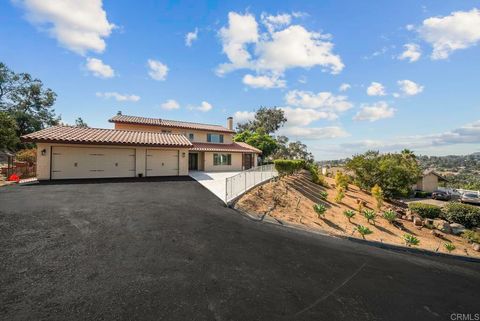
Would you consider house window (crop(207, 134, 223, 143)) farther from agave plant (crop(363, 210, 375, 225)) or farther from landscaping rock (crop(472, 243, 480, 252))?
landscaping rock (crop(472, 243, 480, 252))

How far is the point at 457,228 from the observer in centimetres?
1620

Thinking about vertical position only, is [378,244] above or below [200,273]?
below

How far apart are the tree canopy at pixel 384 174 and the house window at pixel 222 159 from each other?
1626cm

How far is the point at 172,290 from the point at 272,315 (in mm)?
1879

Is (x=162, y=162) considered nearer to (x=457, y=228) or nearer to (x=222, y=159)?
(x=222, y=159)

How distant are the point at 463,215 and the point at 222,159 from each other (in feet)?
78.6

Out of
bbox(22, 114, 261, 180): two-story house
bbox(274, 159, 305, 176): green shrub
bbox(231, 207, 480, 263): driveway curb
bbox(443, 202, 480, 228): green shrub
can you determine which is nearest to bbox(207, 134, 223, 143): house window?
bbox(22, 114, 261, 180): two-story house

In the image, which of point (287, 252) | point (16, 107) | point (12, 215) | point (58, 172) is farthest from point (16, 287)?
point (16, 107)

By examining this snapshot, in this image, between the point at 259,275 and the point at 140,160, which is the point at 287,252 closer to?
the point at 259,275

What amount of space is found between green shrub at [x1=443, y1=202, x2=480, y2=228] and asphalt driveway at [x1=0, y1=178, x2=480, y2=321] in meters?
15.7

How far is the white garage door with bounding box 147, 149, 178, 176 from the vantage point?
62.2 ft

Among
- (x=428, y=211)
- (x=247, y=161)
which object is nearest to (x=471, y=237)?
(x=428, y=211)

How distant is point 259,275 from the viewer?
456 centimetres

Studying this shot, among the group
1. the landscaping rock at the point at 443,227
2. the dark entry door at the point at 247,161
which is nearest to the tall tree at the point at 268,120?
the dark entry door at the point at 247,161
